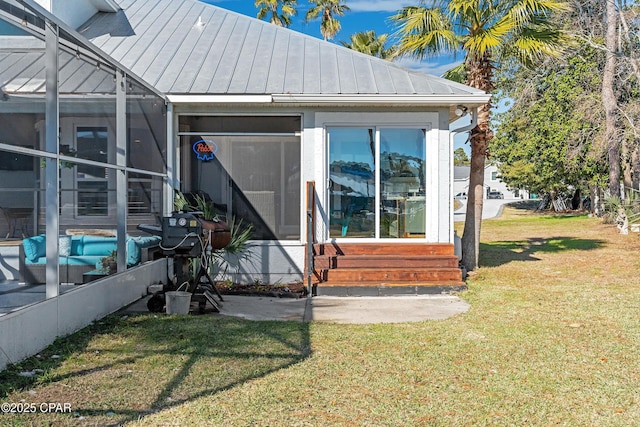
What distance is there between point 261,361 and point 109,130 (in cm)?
402

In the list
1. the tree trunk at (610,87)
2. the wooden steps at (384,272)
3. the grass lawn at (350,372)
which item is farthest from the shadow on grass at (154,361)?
the tree trunk at (610,87)

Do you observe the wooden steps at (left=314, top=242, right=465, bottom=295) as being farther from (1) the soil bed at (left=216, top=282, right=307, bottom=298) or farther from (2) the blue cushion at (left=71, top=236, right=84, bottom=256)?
(2) the blue cushion at (left=71, top=236, right=84, bottom=256)

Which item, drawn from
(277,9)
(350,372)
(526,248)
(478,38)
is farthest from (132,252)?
(277,9)

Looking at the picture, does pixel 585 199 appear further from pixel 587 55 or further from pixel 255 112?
pixel 255 112

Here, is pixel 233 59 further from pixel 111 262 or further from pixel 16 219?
pixel 16 219

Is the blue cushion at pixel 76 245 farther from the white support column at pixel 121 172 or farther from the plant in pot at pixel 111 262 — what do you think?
the white support column at pixel 121 172

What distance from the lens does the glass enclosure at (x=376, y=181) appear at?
9.27 m

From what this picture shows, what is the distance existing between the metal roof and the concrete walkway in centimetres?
335

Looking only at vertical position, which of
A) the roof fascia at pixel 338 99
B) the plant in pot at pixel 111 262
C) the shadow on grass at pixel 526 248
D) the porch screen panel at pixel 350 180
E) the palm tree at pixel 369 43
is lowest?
the shadow on grass at pixel 526 248

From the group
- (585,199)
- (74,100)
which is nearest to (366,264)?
(74,100)

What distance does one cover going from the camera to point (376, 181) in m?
9.26

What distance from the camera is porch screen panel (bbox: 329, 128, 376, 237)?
9.27m

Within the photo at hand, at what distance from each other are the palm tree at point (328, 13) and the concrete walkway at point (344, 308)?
22679 millimetres

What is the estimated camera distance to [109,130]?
706cm
